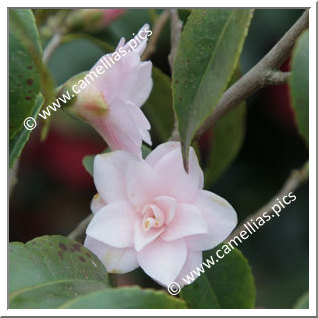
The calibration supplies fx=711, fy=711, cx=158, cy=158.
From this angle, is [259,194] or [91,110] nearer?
[91,110]

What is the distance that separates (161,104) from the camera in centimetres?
96

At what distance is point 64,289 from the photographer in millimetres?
625

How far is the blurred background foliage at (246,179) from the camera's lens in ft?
4.05

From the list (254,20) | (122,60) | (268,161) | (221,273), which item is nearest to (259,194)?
(268,161)

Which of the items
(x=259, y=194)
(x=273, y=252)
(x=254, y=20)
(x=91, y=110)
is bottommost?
(x=273, y=252)

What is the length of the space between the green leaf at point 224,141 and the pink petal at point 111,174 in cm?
27

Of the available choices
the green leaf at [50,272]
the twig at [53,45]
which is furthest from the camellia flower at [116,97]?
the twig at [53,45]

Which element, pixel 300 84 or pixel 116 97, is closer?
pixel 300 84

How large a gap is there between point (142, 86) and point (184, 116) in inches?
4.3

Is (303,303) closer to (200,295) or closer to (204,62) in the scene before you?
(200,295)

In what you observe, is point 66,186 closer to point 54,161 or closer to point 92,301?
point 54,161

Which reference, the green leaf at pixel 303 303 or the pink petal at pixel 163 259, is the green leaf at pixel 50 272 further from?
the green leaf at pixel 303 303

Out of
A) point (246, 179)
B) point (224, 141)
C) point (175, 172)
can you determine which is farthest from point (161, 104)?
point (246, 179)

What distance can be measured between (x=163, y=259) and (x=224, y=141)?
0.32 metres
